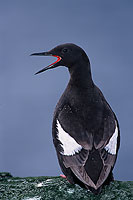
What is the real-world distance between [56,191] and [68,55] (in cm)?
210

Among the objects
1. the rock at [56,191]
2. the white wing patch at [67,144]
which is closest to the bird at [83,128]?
the white wing patch at [67,144]

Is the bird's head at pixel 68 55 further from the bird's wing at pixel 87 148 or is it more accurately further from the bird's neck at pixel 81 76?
the bird's wing at pixel 87 148

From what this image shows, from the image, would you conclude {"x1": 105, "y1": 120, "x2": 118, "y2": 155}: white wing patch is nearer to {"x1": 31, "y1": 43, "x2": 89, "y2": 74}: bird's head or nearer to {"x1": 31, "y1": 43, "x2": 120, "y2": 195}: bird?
{"x1": 31, "y1": 43, "x2": 120, "y2": 195}: bird

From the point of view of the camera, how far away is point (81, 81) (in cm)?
587

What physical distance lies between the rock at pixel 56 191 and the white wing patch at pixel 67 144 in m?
0.57

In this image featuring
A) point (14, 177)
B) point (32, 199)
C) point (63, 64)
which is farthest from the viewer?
point (14, 177)

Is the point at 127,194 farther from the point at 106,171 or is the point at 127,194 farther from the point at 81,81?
the point at 81,81

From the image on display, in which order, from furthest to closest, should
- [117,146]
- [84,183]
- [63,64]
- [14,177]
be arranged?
[14,177] → [63,64] → [117,146] → [84,183]

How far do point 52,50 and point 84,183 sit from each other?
2361 millimetres

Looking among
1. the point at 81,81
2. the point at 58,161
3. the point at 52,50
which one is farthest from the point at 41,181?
the point at 52,50

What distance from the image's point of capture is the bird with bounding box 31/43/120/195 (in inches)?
194

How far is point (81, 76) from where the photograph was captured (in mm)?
5906

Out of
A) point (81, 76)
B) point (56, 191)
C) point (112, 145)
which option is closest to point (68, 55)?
point (81, 76)

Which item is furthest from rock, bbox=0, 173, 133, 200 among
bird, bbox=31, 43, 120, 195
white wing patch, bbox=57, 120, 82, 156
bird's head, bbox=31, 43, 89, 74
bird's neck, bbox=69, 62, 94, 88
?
bird's head, bbox=31, 43, 89, 74
